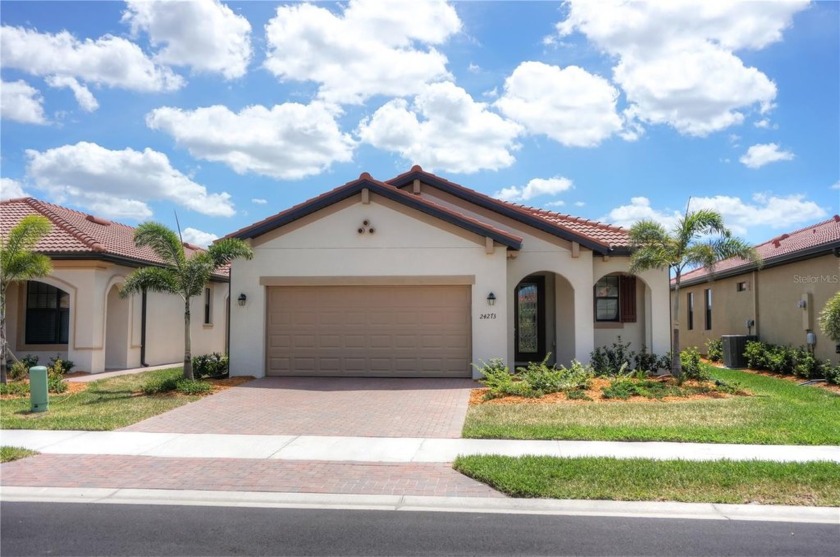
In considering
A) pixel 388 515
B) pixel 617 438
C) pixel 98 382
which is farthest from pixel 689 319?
pixel 388 515

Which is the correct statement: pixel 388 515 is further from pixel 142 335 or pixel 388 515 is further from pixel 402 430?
pixel 142 335

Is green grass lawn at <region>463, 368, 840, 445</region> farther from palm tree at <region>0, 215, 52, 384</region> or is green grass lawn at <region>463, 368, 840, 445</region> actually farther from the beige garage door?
palm tree at <region>0, 215, 52, 384</region>

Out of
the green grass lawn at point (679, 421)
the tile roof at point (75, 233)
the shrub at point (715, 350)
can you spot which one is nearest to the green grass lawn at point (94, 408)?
the tile roof at point (75, 233)

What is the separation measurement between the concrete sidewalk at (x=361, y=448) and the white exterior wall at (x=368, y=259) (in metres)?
6.77

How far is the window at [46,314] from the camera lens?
1892cm

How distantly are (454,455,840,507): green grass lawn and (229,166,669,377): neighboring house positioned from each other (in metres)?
8.38

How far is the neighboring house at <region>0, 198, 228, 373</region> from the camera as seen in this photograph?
1816 centimetres

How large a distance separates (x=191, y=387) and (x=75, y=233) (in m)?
7.66

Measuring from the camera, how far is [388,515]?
6660 mm

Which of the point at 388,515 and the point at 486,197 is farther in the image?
the point at 486,197

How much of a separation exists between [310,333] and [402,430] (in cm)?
702

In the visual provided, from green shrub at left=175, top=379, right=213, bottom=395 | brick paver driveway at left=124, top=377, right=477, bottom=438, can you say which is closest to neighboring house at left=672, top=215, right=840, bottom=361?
brick paver driveway at left=124, top=377, right=477, bottom=438

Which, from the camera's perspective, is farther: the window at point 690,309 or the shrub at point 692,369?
the window at point 690,309

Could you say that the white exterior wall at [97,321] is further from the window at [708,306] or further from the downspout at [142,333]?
the window at [708,306]
